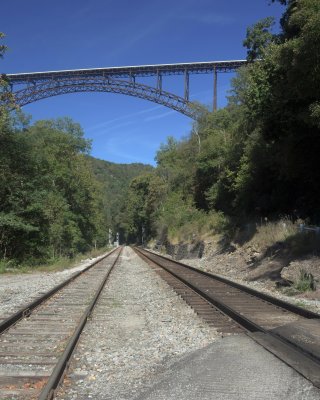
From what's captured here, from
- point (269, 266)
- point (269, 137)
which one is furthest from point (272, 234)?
point (269, 137)

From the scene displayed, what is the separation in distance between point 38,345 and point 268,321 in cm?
444

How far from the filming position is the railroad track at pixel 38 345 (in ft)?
17.5

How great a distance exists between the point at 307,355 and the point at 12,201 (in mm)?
22734

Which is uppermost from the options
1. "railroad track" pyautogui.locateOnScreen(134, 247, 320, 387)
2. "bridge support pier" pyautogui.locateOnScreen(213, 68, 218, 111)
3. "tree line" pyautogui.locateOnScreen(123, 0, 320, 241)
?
"bridge support pier" pyautogui.locateOnScreen(213, 68, 218, 111)

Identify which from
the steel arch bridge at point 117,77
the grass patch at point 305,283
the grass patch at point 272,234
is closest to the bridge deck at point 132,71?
the steel arch bridge at point 117,77

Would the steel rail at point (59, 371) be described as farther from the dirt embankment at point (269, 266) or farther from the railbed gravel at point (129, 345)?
the dirt embankment at point (269, 266)

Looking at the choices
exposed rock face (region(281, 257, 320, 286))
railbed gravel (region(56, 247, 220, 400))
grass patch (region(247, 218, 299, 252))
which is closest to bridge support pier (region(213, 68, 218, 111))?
grass patch (region(247, 218, 299, 252))

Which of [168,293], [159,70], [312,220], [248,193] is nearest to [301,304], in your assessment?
[168,293]

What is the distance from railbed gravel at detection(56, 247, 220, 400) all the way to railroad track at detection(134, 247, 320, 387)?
0.50m

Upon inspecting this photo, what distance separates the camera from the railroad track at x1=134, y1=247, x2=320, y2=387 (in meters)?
6.35

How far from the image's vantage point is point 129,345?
25.5 feet

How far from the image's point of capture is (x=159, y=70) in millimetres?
54094

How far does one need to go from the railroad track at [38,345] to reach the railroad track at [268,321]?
275 cm

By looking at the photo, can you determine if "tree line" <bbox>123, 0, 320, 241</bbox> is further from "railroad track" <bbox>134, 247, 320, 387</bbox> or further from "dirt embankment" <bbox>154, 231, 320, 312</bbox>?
"railroad track" <bbox>134, 247, 320, 387</bbox>
